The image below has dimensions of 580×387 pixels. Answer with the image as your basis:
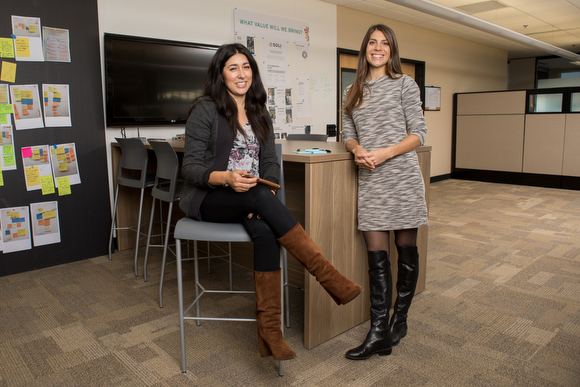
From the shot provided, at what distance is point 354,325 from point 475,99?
19.5 ft

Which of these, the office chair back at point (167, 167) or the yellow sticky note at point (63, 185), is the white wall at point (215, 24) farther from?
the office chair back at point (167, 167)

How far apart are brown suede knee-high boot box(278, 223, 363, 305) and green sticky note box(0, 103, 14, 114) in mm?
2228

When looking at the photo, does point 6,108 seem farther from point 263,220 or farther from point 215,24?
point 263,220

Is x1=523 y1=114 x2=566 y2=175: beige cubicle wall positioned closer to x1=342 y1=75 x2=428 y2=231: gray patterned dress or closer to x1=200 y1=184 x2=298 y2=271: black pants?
x1=342 y1=75 x2=428 y2=231: gray patterned dress

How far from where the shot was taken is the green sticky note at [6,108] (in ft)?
9.12

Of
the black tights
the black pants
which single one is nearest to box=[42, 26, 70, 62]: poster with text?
the black pants

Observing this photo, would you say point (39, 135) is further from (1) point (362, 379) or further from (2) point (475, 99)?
(2) point (475, 99)

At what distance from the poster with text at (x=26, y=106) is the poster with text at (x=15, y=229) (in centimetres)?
55

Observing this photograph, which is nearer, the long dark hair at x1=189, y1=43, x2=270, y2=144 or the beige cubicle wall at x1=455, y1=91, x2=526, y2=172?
the long dark hair at x1=189, y1=43, x2=270, y2=144

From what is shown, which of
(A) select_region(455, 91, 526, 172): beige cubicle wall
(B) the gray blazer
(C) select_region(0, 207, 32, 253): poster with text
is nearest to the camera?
(B) the gray blazer

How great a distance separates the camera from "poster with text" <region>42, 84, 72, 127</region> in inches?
116

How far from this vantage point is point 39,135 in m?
2.95

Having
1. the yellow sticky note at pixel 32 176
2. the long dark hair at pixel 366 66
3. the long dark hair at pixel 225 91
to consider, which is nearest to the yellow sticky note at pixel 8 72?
the yellow sticky note at pixel 32 176

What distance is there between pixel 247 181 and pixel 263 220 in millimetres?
159
